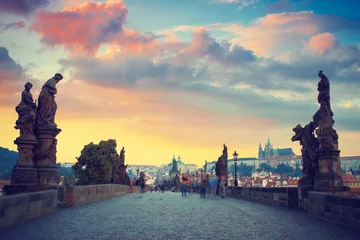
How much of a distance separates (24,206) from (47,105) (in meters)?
4.96

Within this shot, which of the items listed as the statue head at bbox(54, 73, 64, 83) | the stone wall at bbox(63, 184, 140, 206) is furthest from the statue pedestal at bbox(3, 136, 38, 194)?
the statue head at bbox(54, 73, 64, 83)

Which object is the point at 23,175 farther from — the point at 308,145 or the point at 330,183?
the point at 308,145

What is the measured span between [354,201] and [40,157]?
30.0ft

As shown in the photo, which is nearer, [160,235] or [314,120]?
[160,235]

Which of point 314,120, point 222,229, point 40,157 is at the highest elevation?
point 314,120

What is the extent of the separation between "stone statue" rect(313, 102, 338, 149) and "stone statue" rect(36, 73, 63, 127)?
865 centimetres

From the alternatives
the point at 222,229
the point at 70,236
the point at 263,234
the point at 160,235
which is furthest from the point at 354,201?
the point at 70,236

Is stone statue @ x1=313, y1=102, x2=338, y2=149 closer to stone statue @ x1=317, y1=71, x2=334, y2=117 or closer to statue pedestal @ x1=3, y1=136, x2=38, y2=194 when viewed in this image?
stone statue @ x1=317, y1=71, x2=334, y2=117

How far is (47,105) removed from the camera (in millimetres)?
13664

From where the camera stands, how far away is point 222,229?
8984 mm

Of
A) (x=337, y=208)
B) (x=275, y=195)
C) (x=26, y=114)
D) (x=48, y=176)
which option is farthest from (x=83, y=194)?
(x=337, y=208)

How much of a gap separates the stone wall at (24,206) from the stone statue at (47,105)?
8.08 feet

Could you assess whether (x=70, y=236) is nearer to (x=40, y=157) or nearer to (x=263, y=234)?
(x=263, y=234)

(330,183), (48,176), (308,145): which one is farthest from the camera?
(308,145)
